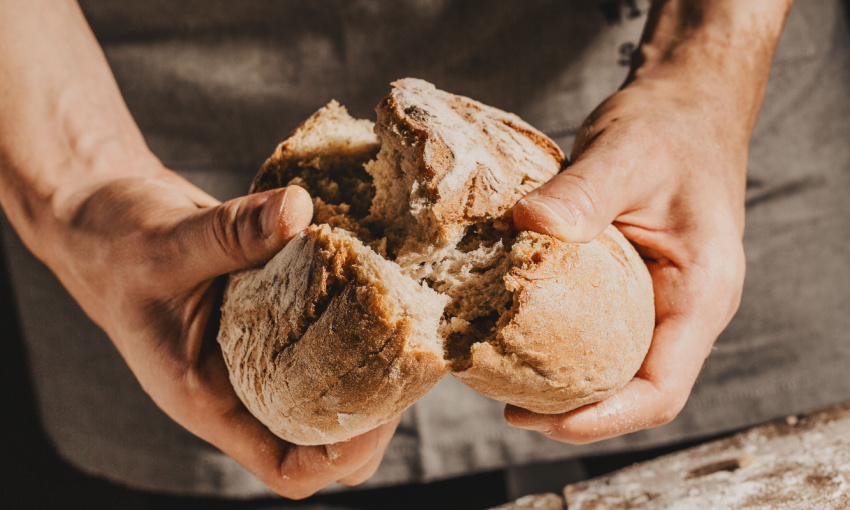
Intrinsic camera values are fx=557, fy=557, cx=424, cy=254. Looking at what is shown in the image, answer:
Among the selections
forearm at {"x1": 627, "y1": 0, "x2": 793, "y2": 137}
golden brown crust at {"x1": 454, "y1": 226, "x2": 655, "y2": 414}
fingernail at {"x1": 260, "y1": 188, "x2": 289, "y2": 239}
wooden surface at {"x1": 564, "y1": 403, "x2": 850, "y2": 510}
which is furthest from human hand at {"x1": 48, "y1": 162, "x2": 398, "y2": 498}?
forearm at {"x1": 627, "y1": 0, "x2": 793, "y2": 137}

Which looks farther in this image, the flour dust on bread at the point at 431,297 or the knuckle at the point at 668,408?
the knuckle at the point at 668,408

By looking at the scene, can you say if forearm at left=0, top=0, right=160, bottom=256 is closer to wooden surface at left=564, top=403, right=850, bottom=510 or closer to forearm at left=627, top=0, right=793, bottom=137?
forearm at left=627, top=0, right=793, bottom=137

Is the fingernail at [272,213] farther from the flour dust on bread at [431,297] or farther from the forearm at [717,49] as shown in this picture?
the forearm at [717,49]

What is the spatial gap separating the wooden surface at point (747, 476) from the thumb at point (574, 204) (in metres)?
0.97

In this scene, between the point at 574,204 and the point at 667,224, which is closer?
the point at 574,204

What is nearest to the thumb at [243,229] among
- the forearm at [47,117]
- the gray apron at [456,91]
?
the forearm at [47,117]

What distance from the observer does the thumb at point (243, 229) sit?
1146 mm

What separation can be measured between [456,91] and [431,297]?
1240mm

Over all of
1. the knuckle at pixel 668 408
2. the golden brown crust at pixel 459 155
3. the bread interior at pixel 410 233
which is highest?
the golden brown crust at pixel 459 155

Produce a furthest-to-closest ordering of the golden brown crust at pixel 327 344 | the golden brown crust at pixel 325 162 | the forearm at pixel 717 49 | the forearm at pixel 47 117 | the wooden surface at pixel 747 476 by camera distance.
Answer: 1. the forearm at pixel 47 117
2. the forearm at pixel 717 49
3. the wooden surface at pixel 747 476
4. the golden brown crust at pixel 325 162
5. the golden brown crust at pixel 327 344

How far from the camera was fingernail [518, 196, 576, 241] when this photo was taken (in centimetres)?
109

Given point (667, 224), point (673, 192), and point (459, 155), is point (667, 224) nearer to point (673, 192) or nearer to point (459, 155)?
point (673, 192)

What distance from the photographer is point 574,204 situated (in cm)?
113

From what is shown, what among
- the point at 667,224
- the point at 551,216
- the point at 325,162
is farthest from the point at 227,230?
the point at 667,224
